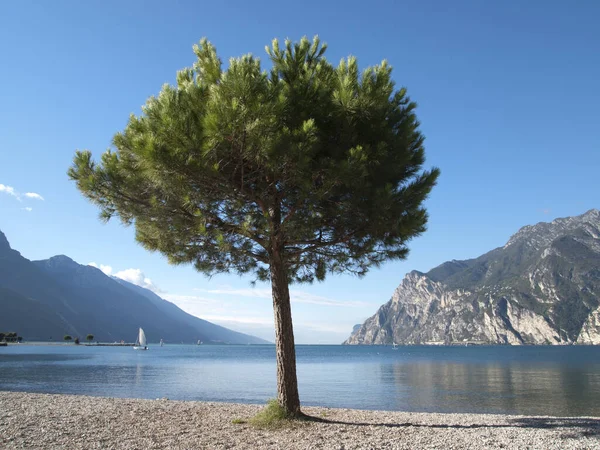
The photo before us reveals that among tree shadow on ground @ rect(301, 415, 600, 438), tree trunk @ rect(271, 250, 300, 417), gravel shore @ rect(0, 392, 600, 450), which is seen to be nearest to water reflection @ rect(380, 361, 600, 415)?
tree shadow on ground @ rect(301, 415, 600, 438)

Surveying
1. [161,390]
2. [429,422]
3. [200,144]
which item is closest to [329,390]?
[161,390]

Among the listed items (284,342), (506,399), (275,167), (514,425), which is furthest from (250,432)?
(506,399)

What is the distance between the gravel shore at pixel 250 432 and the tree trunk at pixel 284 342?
26.5 inches

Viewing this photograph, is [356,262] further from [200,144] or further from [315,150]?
[200,144]

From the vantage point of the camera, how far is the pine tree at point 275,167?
8.36m

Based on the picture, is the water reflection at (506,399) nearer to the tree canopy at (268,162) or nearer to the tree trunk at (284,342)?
the tree trunk at (284,342)

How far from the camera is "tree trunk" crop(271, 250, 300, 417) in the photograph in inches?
397

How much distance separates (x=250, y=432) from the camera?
30.3 feet

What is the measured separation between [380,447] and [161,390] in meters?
22.2

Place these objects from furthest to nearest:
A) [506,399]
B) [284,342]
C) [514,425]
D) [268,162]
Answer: [506,399] → [514,425] → [284,342] → [268,162]

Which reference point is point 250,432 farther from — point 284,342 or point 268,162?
point 268,162

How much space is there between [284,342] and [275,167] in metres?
4.19

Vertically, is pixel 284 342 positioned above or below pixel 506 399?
above

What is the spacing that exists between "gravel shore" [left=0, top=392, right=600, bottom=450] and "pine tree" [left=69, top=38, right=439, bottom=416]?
157cm
